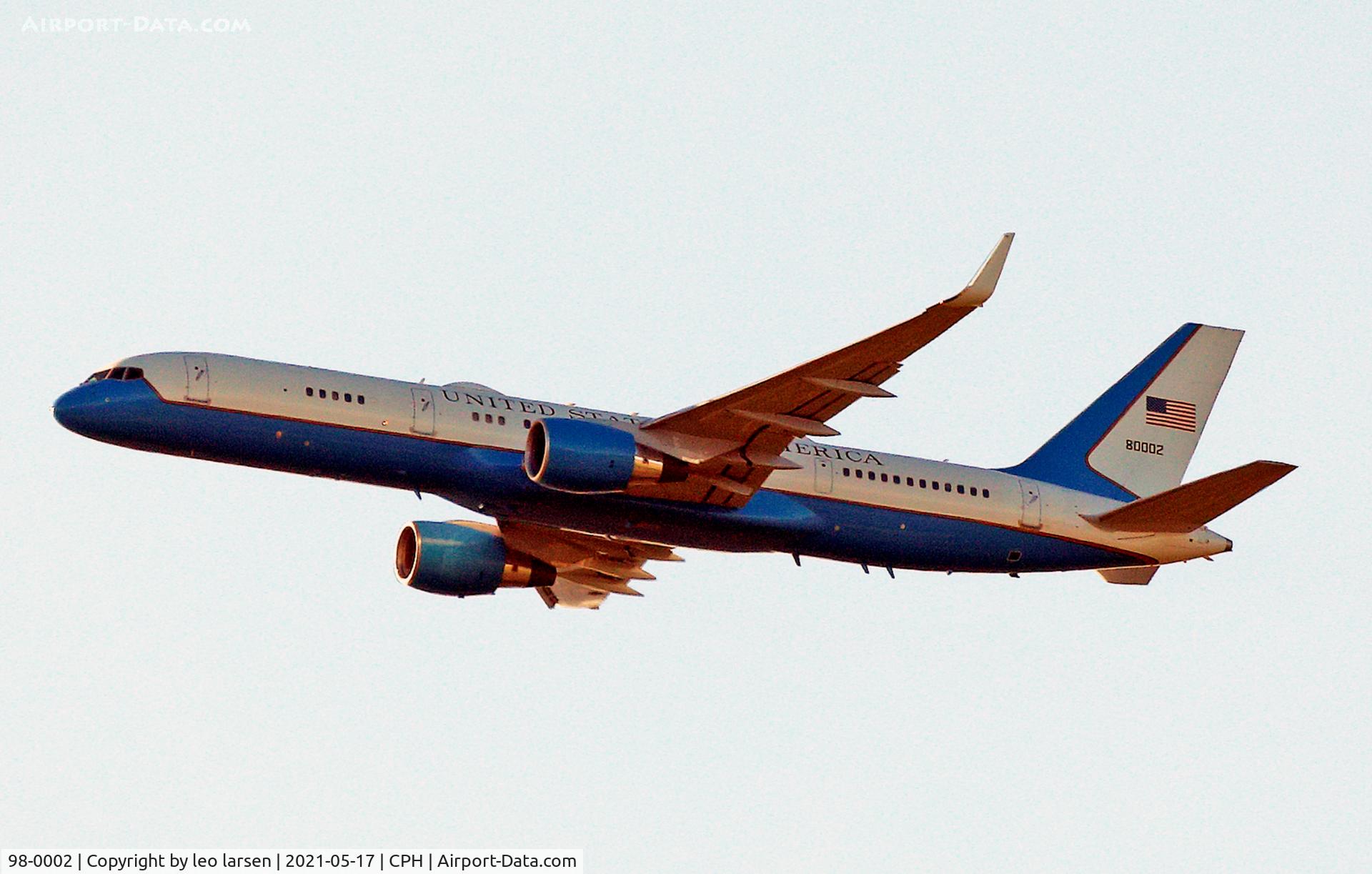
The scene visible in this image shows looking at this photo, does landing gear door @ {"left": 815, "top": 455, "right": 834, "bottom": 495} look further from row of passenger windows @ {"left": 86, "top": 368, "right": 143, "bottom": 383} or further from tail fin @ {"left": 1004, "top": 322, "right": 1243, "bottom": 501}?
row of passenger windows @ {"left": 86, "top": 368, "right": 143, "bottom": 383}

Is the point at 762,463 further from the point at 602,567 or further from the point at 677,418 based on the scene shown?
the point at 602,567

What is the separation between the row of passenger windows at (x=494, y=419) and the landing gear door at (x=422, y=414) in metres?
1.04

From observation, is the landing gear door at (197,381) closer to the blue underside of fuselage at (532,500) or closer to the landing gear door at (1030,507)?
the blue underside of fuselage at (532,500)

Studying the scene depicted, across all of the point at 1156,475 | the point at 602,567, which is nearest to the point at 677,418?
the point at 602,567

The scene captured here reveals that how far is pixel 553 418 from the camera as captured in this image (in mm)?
47625

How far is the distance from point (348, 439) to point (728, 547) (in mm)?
9915

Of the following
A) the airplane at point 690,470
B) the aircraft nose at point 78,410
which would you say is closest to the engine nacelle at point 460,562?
the airplane at point 690,470

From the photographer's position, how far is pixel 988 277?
4028 cm

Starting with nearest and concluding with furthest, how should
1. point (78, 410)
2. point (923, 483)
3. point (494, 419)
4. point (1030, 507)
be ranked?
point (78, 410) < point (494, 419) < point (923, 483) < point (1030, 507)

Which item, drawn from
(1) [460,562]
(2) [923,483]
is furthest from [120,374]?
(2) [923,483]

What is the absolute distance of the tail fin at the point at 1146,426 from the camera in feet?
183

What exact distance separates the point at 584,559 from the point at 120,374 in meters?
15.0

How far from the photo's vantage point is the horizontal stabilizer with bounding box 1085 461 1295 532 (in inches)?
1907

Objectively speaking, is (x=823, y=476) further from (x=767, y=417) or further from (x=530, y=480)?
(x=530, y=480)
